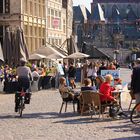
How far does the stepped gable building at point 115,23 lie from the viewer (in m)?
160

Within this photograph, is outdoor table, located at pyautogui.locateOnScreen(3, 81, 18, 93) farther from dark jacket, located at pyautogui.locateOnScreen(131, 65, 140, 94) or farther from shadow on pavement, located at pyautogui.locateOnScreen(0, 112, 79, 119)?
dark jacket, located at pyautogui.locateOnScreen(131, 65, 140, 94)

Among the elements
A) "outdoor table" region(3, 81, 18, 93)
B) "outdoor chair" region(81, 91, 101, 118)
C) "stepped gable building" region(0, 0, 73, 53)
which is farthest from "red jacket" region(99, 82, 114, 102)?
"stepped gable building" region(0, 0, 73, 53)

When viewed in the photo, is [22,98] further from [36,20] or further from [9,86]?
[36,20]

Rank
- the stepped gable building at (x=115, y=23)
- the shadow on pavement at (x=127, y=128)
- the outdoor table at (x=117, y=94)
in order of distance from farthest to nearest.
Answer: the stepped gable building at (x=115, y=23) → the outdoor table at (x=117, y=94) → the shadow on pavement at (x=127, y=128)

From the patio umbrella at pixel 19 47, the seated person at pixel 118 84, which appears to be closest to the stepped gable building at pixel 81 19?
the patio umbrella at pixel 19 47

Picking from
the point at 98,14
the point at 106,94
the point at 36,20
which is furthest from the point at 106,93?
the point at 98,14

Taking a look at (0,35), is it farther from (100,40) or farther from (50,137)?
(100,40)

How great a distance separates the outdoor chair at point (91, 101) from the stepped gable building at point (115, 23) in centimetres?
13624

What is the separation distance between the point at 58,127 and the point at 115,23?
15391 centimetres

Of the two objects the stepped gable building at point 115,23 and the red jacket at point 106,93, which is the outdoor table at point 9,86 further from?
the stepped gable building at point 115,23

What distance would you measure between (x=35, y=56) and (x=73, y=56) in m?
4.11

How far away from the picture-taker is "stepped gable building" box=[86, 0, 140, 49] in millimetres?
159875

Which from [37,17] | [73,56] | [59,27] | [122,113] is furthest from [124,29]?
[122,113]

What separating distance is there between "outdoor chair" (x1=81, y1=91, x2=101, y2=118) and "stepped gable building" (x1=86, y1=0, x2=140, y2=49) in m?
136
